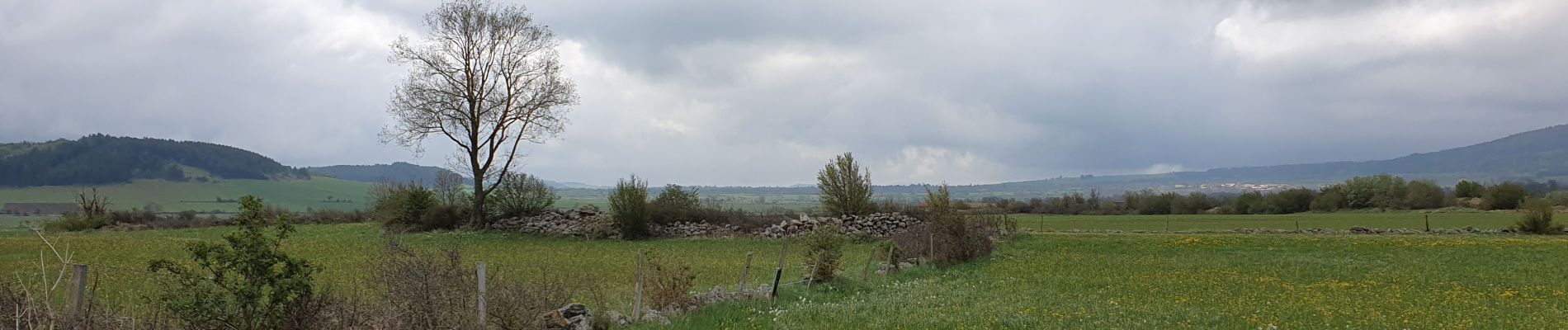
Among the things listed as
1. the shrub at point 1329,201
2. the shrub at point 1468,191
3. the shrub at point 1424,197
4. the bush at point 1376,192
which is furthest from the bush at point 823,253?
the shrub at point 1468,191

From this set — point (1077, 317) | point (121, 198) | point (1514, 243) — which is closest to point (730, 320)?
point (1077, 317)

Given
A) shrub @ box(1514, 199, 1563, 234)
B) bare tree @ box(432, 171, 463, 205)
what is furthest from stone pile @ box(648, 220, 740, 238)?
shrub @ box(1514, 199, 1563, 234)

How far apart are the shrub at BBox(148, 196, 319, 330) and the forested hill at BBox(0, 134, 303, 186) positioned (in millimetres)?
152355

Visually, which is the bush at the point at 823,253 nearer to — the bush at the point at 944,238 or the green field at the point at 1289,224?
the bush at the point at 944,238

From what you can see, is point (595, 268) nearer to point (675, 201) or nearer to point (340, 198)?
point (675, 201)

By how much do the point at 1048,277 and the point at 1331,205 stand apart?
2394 inches

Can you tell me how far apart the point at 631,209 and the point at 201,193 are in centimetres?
12089

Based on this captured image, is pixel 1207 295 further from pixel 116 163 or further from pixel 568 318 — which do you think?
pixel 116 163

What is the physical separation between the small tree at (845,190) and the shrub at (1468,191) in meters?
54.8

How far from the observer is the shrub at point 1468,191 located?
62.4 m

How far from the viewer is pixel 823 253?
15.6 m

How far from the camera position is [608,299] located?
12.7 metres

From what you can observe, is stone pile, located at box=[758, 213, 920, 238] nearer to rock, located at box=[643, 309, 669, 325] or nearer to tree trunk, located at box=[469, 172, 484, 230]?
tree trunk, located at box=[469, 172, 484, 230]

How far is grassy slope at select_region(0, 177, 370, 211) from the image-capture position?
353 ft
